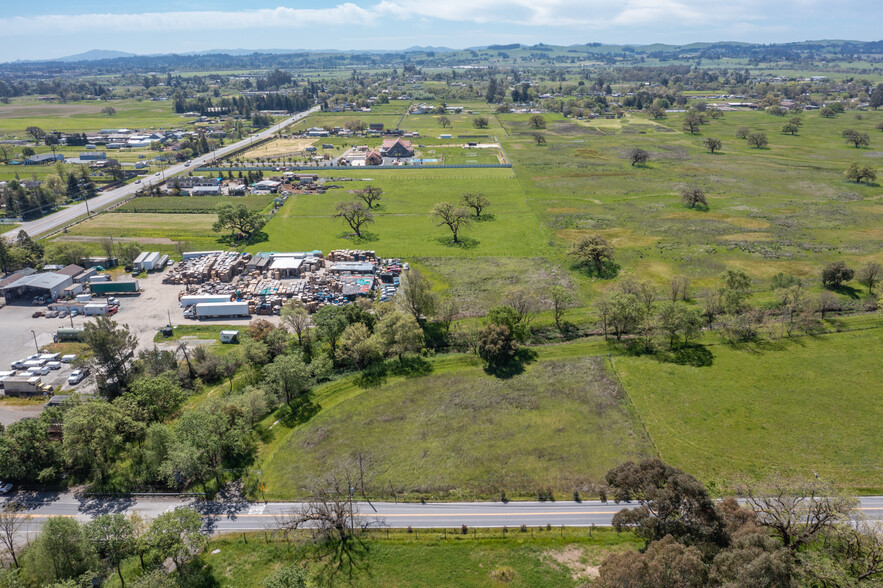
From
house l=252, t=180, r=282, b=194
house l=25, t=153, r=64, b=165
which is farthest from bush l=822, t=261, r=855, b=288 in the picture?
house l=25, t=153, r=64, b=165

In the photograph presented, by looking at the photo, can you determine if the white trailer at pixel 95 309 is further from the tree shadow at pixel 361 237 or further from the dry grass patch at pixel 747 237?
the dry grass patch at pixel 747 237

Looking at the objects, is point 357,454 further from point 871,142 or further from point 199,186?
point 871,142

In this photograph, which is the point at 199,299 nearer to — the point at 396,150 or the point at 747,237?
the point at 747,237

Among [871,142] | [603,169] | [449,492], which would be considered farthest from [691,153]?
[449,492]

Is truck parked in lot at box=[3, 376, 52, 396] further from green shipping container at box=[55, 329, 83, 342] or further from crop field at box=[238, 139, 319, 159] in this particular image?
crop field at box=[238, 139, 319, 159]

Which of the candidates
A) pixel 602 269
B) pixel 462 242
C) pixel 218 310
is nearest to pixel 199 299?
pixel 218 310

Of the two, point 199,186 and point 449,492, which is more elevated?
point 199,186
